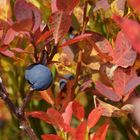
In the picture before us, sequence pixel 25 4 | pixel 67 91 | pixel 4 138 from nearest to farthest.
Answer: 1. pixel 25 4
2. pixel 67 91
3. pixel 4 138

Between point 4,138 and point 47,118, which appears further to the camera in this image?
point 4,138

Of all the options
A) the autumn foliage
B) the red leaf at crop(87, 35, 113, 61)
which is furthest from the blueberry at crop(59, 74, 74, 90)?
the red leaf at crop(87, 35, 113, 61)

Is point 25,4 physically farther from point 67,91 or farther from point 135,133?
point 135,133

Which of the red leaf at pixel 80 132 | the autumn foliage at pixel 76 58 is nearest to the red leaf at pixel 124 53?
the autumn foliage at pixel 76 58

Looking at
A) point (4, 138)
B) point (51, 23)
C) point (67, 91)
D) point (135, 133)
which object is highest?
point (51, 23)

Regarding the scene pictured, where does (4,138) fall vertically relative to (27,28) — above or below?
below

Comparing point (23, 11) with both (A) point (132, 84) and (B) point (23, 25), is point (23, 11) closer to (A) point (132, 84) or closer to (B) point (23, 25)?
(B) point (23, 25)

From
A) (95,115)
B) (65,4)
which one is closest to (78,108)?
(95,115)

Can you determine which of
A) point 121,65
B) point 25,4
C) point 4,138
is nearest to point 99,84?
point 121,65

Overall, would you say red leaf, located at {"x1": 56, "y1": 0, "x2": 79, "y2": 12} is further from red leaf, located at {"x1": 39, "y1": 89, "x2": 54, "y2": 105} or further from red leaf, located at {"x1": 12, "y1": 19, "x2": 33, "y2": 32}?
red leaf, located at {"x1": 39, "y1": 89, "x2": 54, "y2": 105}
